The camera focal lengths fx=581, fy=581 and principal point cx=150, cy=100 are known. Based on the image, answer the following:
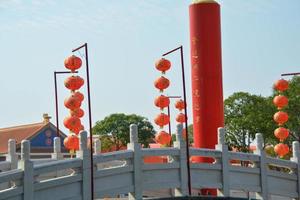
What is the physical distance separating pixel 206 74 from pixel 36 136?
71.2ft

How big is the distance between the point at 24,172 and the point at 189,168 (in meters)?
4.08

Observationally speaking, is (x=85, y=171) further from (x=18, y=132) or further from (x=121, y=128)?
(x=121, y=128)

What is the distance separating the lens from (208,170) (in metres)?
13.3

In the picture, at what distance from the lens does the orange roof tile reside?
118ft

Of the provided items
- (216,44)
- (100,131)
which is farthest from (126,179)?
(100,131)

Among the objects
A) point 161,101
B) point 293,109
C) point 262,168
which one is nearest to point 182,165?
point 262,168

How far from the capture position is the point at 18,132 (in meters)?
37.2

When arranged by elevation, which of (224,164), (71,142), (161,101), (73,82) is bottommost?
(224,164)

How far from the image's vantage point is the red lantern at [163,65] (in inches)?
592

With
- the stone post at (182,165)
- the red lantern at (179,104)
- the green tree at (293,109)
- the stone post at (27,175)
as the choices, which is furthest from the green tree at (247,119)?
the stone post at (27,175)

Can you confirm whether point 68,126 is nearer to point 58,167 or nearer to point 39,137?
point 58,167

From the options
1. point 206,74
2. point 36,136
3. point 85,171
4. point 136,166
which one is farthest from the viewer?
point 36,136

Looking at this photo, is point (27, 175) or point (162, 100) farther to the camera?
point (162, 100)

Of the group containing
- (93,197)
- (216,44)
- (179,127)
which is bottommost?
(93,197)
